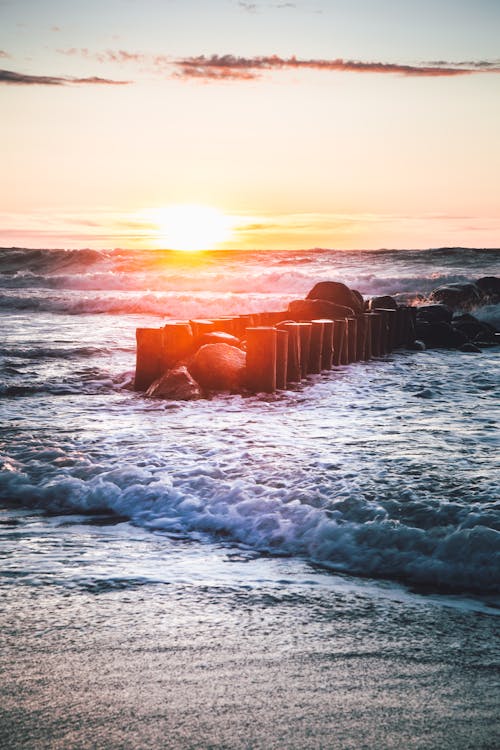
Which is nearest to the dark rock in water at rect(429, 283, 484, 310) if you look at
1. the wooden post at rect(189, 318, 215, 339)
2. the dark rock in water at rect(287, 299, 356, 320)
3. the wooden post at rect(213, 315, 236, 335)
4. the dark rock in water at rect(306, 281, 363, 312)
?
the dark rock in water at rect(306, 281, 363, 312)

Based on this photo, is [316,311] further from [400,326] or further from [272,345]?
[272,345]

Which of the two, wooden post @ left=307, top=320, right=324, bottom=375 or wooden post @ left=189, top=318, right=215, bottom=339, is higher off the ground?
wooden post @ left=189, top=318, right=215, bottom=339

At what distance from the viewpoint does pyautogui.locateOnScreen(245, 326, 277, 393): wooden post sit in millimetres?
8953

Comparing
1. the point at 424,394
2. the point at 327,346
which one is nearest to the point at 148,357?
the point at 327,346

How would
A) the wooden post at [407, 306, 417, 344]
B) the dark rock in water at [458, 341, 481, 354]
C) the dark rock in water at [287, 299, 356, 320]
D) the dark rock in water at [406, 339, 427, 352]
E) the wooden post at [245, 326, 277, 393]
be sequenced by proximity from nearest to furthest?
the wooden post at [245, 326, 277, 393]
the dark rock in water at [287, 299, 356, 320]
the dark rock in water at [458, 341, 481, 354]
the dark rock in water at [406, 339, 427, 352]
the wooden post at [407, 306, 417, 344]

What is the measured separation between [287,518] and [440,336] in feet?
38.3

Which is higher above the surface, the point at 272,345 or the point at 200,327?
the point at 200,327

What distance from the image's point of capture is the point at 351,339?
12711mm

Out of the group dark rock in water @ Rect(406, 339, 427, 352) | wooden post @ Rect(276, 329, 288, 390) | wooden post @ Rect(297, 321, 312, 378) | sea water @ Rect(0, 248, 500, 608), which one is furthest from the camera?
dark rock in water @ Rect(406, 339, 427, 352)

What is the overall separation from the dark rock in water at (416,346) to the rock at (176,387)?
724 cm

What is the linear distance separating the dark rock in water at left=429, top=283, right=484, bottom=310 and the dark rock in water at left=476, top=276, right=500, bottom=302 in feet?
1.20

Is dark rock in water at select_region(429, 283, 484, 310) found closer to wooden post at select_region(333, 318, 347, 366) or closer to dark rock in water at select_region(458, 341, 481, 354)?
dark rock in water at select_region(458, 341, 481, 354)

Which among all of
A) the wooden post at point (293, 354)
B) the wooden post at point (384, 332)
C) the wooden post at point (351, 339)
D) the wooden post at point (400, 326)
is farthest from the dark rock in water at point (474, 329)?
the wooden post at point (293, 354)

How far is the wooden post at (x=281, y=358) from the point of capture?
9.30m
